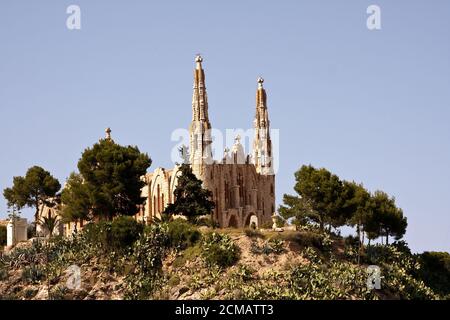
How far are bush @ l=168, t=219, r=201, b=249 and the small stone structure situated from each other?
40.6ft

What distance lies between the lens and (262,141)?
268 ft

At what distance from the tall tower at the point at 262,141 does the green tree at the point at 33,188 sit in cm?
1337

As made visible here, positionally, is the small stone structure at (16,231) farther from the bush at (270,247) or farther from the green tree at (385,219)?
the green tree at (385,219)

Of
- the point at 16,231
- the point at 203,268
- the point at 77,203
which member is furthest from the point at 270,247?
the point at 16,231

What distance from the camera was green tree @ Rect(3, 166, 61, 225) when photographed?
259 feet

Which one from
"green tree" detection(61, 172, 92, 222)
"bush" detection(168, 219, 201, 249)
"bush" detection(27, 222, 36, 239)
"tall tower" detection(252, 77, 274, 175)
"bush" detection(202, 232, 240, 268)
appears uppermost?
"tall tower" detection(252, 77, 274, 175)

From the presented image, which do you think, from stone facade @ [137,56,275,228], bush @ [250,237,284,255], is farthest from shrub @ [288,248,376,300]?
stone facade @ [137,56,275,228]

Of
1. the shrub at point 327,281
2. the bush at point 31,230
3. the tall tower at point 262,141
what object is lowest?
the shrub at point 327,281

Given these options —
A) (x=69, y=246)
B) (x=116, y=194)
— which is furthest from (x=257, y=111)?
(x=69, y=246)

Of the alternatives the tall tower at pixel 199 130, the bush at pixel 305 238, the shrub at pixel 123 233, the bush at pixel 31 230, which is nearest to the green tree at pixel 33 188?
the bush at pixel 31 230

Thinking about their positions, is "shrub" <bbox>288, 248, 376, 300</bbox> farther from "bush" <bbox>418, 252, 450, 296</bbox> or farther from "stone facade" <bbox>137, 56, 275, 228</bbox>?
"stone facade" <bbox>137, 56, 275, 228</bbox>

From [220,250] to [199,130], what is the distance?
46.9ft

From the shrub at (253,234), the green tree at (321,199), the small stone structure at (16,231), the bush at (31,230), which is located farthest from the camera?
the bush at (31,230)

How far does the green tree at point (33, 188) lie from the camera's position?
79000mm
